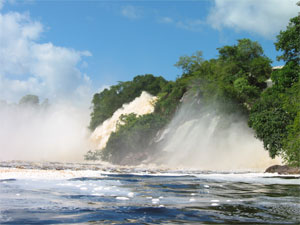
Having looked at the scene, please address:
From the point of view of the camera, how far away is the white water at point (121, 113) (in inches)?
2515

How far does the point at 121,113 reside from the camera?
70.4 m

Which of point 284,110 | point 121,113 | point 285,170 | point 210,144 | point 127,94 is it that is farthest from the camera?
point 127,94

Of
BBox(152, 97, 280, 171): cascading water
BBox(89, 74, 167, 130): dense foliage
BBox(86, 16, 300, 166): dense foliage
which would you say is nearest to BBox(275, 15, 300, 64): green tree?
BBox(86, 16, 300, 166): dense foliage

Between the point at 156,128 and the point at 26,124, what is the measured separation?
2304 inches

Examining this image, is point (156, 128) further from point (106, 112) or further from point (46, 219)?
point (46, 219)

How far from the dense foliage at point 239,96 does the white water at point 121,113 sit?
3.74 meters

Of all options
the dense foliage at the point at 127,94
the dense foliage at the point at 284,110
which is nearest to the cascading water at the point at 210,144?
the dense foliage at the point at 284,110

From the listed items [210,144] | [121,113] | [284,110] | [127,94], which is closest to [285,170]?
[284,110]

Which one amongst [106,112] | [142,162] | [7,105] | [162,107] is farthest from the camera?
[7,105]

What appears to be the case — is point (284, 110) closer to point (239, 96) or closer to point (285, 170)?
point (285, 170)

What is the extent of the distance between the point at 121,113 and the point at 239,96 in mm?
30935

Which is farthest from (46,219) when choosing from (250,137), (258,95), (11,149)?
(11,149)

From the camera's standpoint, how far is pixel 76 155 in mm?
74438

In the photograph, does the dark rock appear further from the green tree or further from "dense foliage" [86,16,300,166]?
the green tree
